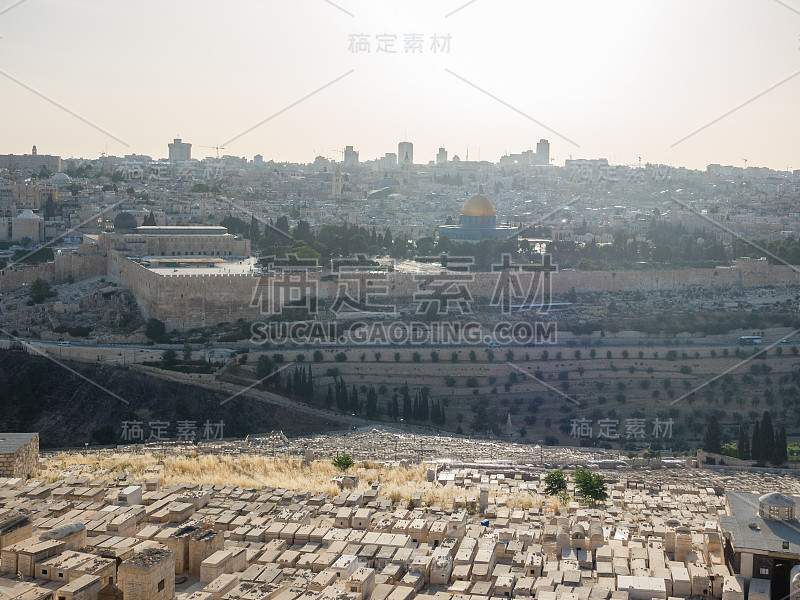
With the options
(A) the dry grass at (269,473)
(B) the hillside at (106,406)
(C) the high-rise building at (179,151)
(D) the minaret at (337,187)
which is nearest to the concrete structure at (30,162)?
(D) the minaret at (337,187)

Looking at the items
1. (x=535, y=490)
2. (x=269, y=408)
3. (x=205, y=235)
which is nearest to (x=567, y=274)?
(x=205, y=235)

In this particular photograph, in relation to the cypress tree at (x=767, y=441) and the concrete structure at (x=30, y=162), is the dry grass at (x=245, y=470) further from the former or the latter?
the concrete structure at (x=30, y=162)

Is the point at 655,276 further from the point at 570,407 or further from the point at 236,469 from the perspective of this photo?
the point at 236,469

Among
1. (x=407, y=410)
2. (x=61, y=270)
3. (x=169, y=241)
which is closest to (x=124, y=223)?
(x=169, y=241)

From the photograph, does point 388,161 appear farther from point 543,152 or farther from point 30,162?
point 30,162

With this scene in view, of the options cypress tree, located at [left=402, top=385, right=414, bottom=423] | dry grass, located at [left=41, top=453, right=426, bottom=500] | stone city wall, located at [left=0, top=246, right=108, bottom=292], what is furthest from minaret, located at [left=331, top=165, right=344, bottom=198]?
dry grass, located at [left=41, top=453, right=426, bottom=500]

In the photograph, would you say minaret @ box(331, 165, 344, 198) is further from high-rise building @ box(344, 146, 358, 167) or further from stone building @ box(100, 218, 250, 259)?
high-rise building @ box(344, 146, 358, 167)
